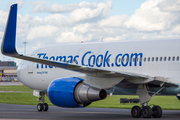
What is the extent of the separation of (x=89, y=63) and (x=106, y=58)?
108 centimetres

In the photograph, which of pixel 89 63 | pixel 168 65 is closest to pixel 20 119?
pixel 89 63

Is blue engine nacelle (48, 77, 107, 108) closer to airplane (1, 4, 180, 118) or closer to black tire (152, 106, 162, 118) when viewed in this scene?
airplane (1, 4, 180, 118)

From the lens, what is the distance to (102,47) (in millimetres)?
18359

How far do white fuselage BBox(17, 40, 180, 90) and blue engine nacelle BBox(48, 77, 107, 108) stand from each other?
7.32 feet

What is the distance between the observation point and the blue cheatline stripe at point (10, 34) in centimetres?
1394

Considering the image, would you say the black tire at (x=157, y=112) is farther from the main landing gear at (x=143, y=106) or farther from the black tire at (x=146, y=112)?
the black tire at (x=146, y=112)

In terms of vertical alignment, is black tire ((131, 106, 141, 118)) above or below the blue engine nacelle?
below

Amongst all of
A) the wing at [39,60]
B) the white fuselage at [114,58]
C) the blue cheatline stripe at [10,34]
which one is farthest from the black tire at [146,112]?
the blue cheatline stripe at [10,34]

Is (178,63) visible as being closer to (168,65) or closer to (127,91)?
(168,65)

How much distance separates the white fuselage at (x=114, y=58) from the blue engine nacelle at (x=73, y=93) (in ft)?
7.32

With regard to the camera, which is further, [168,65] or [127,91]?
[127,91]

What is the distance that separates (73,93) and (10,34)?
3802mm

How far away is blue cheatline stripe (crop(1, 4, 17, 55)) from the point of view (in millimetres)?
13938

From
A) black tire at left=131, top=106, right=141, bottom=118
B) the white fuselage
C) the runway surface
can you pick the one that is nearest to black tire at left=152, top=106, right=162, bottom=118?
the runway surface
